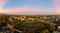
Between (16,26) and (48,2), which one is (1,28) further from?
(48,2)

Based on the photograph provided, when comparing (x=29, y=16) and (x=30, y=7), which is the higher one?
(x=30, y=7)

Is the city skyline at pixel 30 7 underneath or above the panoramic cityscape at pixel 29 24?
above

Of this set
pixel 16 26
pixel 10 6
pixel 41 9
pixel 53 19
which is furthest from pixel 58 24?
pixel 10 6

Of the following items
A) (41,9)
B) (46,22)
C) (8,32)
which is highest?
(41,9)

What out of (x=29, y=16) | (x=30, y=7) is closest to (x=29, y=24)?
(x=29, y=16)

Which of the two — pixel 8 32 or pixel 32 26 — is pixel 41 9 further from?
pixel 8 32

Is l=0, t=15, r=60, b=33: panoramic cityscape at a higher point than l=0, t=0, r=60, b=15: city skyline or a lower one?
lower

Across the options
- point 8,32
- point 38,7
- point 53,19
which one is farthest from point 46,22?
point 8,32

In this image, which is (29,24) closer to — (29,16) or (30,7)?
(29,16)

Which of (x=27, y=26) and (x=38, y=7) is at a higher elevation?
(x=38, y=7)
